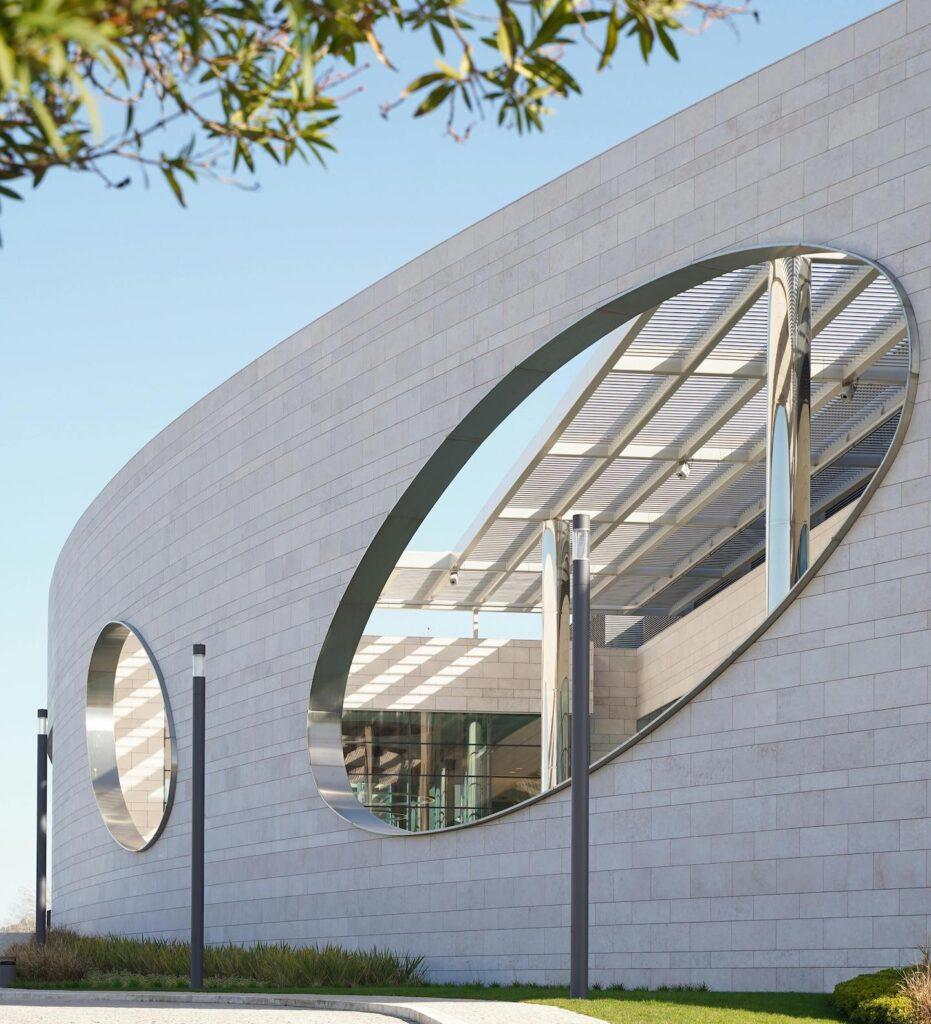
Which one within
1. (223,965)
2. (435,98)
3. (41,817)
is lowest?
(223,965)

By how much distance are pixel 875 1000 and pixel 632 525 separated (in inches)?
728

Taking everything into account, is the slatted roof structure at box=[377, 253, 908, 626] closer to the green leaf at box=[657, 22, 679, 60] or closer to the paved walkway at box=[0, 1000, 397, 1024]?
the paved walkway at box=[0, 1000, 397, 1024]

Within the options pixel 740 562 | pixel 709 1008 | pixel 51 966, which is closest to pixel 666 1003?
pixel 709 1008

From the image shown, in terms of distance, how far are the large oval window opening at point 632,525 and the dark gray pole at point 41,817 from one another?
4.49 metres

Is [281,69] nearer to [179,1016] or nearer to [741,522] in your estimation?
[179,1016]

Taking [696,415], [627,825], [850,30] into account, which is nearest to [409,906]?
[627,825]

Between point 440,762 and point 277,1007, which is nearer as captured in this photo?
point 277,1007

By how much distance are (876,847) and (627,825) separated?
291 centimetres

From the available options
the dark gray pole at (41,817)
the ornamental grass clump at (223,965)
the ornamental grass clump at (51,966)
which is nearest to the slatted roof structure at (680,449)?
the ornamental grass clump at (223,965)

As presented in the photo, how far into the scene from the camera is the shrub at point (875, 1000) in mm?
10250

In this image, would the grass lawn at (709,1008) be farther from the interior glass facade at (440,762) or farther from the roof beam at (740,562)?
the interior glass facade at (440,762)

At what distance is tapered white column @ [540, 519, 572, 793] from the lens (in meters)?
25.2

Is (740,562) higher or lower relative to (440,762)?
higher

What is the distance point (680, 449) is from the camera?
79.1ft
